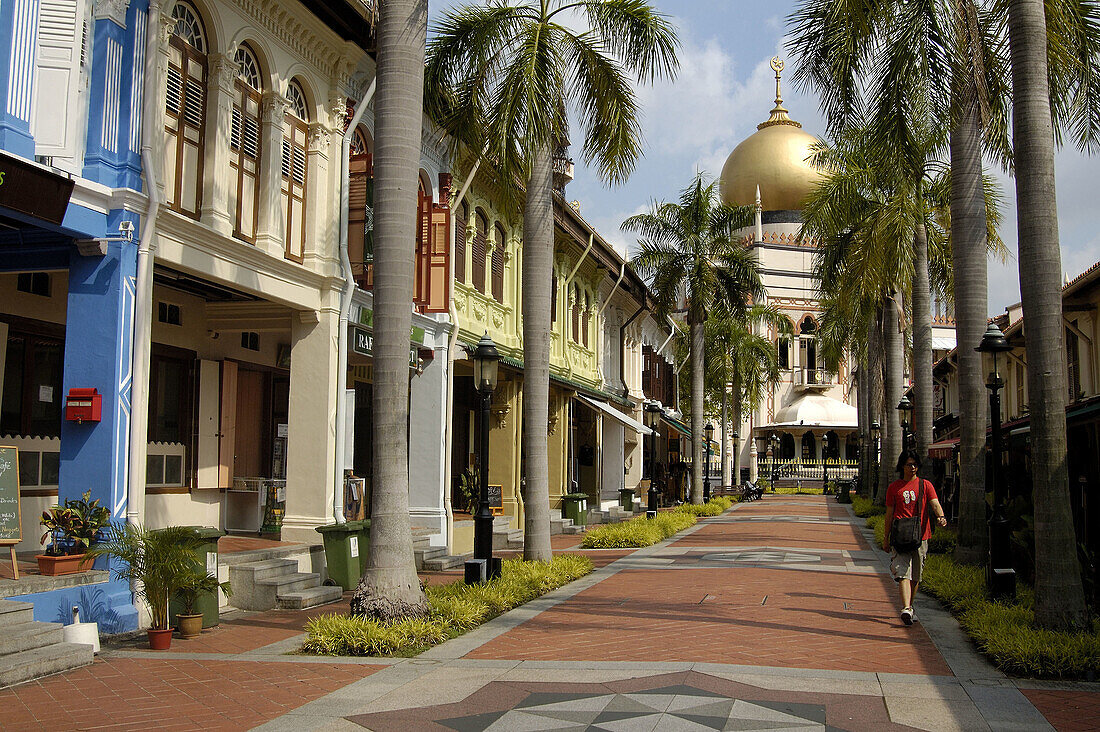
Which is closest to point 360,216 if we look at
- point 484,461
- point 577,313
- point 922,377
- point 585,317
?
point 484,461

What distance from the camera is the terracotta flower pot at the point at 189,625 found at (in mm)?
9695

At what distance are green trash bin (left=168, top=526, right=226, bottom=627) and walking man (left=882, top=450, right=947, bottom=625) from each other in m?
7.32

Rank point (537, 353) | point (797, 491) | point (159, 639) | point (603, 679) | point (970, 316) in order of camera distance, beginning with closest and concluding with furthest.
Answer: point (603, 679), point (159, 639), point (970, 316), point (537, 353), point (797, 491)

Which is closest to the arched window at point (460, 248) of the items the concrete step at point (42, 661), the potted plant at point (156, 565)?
the potted plant at point (156, 565)

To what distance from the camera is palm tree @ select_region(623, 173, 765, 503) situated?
30516 mm

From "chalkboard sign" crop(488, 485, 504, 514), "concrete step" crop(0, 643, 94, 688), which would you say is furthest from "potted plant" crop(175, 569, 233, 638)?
"chalkboard sign" crop(488, 485, 504, 514)

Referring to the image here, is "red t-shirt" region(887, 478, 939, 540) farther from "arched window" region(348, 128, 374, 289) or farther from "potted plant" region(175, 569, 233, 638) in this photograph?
"arched window" region(348, 128, 374, 289)

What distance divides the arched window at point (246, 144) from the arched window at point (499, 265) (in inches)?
342

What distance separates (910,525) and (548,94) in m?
7.33

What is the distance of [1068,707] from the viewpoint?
6.96m

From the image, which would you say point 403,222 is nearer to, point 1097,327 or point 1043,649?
Result: point 1043,649

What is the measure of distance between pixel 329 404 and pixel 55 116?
5.59m

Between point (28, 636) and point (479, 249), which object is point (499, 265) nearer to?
point (479, 249)

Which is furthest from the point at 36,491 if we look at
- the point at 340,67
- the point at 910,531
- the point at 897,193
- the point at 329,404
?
the point at 897,193
